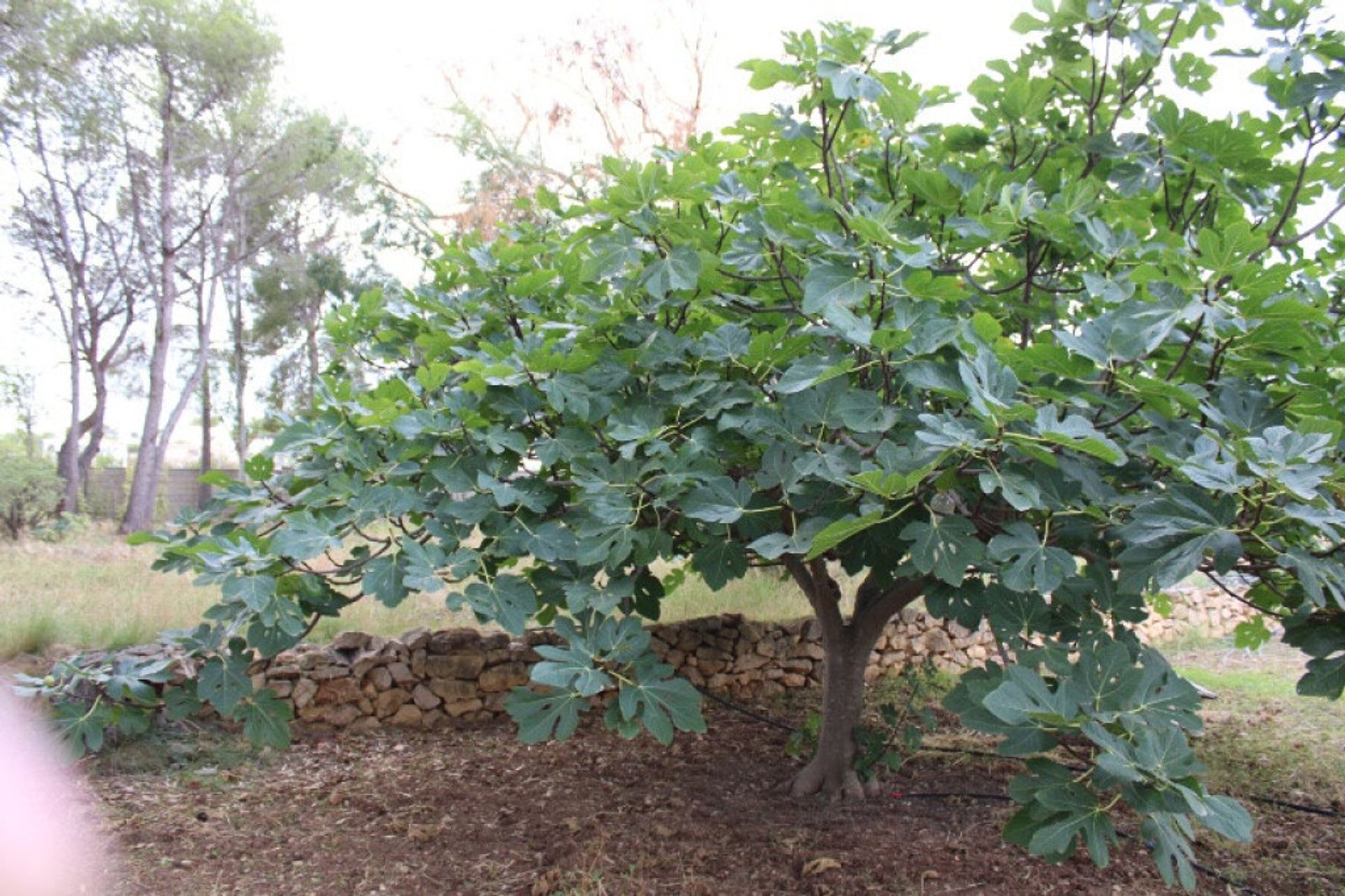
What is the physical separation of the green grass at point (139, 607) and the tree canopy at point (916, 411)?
8.41 feet

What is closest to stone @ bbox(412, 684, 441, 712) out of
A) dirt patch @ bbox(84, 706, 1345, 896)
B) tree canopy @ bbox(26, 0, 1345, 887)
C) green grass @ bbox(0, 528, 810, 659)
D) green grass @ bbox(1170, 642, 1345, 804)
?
dirt patch @ bbox(84, 706, 1345, 896)

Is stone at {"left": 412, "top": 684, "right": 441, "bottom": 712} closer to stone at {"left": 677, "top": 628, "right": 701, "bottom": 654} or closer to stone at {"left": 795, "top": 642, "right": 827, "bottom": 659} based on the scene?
stone at {"left": 677, "top": 628, "right": 701, "bottom": 654}

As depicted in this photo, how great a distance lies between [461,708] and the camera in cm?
481

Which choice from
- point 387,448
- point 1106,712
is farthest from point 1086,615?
point 387,448

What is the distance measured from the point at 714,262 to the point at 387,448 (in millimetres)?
1019

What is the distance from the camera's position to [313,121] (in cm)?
1764

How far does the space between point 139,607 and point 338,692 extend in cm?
179

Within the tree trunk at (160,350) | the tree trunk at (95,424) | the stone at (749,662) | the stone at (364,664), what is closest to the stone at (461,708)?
the stone at (364,664)

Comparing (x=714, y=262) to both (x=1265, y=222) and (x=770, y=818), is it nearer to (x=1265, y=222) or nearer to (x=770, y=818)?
(x=1265, y=222)

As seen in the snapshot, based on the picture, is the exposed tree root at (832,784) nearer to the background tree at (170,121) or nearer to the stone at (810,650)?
the stone at (810,650)

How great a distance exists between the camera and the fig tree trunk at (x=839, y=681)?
3.51m

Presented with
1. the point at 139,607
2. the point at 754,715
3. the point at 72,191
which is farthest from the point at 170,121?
the point at 754,715

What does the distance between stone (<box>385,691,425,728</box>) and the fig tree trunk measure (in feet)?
6.87

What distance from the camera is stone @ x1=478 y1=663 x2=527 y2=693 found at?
4.84 metres
